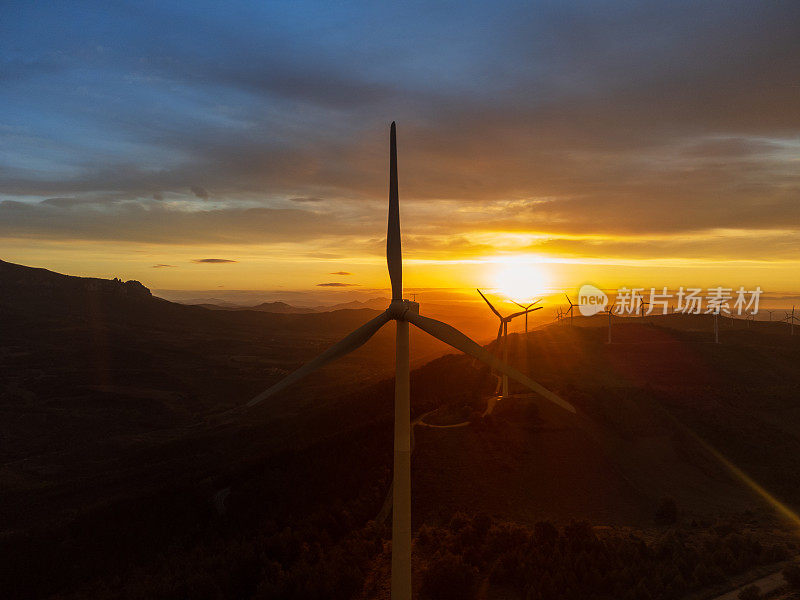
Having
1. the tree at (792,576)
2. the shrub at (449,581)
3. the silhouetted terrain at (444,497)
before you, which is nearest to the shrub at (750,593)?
the tree at (792,576)

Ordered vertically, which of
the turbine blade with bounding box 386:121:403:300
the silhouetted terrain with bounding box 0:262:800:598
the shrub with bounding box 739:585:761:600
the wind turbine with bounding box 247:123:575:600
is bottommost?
the silhouetted terrain with bounding box 0:262:800:598

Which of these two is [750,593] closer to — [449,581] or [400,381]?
[449,581]

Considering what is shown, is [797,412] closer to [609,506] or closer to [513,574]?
[609,506]

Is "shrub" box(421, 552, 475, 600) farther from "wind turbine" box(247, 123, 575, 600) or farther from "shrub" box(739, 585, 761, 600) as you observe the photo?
"shrub" box(739, 585, 761, 600)

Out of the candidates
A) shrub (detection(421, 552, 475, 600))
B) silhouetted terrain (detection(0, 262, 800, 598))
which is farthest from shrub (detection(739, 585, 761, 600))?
shrub (detection(421, 552, 475, 600))

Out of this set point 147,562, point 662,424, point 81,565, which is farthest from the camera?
point 662,424

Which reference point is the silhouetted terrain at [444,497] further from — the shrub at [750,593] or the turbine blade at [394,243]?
the turbine blade at [394,243]

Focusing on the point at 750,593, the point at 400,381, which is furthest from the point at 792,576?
the point at 400,381

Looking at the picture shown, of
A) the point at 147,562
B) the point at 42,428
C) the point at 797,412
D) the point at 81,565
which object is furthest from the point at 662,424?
the point at 42,428
